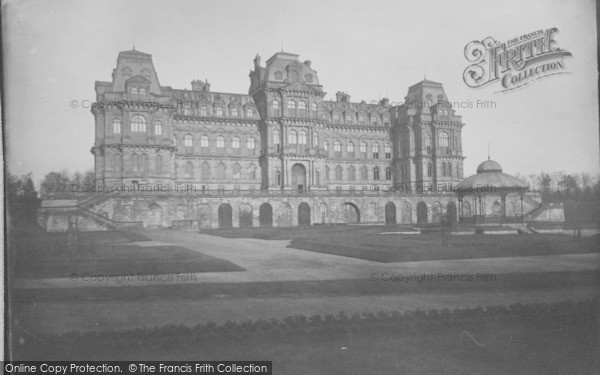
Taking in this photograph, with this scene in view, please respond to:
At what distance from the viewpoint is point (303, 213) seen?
3966cm

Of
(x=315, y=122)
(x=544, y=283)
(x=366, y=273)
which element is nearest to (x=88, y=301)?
(x=366, y=273)

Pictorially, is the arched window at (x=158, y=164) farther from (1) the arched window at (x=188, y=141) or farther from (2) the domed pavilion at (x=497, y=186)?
(2) the domed pavilion at (x=497, y=186)

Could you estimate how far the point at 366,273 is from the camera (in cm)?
1059

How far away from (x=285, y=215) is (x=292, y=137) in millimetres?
10329

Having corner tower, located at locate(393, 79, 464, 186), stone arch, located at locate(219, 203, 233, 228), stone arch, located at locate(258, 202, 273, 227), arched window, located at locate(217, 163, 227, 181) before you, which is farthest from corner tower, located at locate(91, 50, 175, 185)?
corner tower, located at locate(393, 79, 464, 186)

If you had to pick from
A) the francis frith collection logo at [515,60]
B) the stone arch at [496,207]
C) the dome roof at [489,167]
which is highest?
the francis frith collection logo at [515,60]

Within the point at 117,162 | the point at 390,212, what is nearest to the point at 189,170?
the point at 390,212

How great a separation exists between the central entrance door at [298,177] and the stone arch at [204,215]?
498 inches

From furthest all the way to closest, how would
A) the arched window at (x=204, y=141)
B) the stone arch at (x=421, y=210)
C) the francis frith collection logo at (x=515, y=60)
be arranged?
1. the arched window at (x=204, y=141)
2. the stone arch at (x=421, y=210)
3. the francis frith collection logo at (x=515, y=60)

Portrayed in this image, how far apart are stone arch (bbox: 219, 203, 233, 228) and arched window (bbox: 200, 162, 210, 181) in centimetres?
928

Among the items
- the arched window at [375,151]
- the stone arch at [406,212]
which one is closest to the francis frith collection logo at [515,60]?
the stone arch at [406,212]

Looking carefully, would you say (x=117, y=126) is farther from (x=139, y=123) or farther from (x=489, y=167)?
(x=489, y=167)

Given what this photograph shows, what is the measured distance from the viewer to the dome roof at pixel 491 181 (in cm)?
1540

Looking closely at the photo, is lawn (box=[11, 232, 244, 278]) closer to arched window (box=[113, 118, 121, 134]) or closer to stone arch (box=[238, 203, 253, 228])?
arched window (box=[113, 118, 121, 134])
